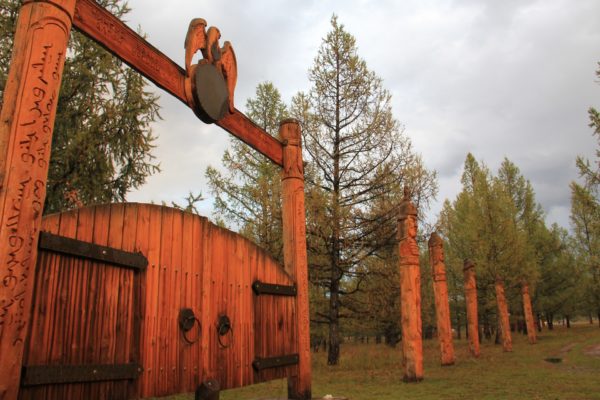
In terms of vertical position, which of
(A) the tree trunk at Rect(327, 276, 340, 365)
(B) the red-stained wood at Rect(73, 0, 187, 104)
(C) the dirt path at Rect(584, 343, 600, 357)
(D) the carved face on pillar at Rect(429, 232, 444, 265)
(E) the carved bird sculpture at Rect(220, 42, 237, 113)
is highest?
(E) the carved bird sculpture at Rect(220, 42, 237, 113)

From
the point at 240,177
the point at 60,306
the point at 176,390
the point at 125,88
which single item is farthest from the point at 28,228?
the point at 240,177

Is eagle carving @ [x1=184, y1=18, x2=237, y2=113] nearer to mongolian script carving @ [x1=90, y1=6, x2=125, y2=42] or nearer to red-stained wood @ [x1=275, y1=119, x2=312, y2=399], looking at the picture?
mongolian script carving @ [x1=90, y1=6, x2=125, y2=42]

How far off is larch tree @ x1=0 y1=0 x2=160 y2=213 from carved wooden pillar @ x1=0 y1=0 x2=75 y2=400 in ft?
23.1

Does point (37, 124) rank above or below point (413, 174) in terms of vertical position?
below

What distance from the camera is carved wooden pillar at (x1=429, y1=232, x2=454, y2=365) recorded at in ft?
48.7

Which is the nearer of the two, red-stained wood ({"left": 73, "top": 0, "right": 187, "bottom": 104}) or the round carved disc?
Result: red-stained wood ({"left": 73, "top": 0, "right": 187, "bottom": 104})

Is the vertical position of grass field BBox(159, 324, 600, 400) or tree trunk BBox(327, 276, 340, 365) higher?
tree trunk BBox(327, 276, 340, 365)

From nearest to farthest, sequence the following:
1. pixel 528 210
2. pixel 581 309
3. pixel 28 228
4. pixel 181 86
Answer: pixel 28 228 < pixel 181 86 < pixel 528 210 < pixel 581 309

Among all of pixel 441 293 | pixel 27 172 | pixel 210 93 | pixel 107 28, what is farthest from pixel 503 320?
pixel 27 172

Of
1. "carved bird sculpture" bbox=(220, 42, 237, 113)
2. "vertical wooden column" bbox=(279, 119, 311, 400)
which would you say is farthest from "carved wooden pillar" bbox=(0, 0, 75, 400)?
"vertical wooden column" bbox=(279, 119, 311, 400)

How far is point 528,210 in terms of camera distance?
3338 cm

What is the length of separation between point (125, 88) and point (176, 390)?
916cm

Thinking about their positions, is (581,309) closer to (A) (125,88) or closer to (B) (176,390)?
(A) (125,88)

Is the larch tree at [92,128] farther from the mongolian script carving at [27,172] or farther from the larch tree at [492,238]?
the larch tree at [492,238]
